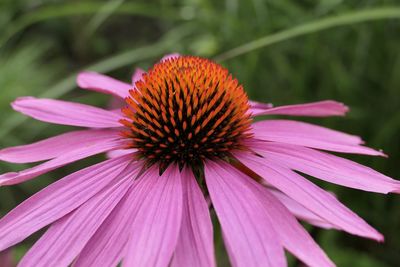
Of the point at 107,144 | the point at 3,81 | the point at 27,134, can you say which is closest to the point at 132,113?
the point at 107,144

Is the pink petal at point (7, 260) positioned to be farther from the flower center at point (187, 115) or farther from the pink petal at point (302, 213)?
the pink petal at point (302, 213)

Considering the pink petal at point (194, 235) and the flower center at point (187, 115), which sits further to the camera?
the flower center at point (187, 115)

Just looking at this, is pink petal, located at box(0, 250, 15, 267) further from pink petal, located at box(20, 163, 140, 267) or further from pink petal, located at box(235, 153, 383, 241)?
pink petal, located at box(235, 153, 383, 241)

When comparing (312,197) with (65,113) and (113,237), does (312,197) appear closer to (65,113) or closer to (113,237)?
(113,237)

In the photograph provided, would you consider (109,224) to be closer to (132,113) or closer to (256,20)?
(132,113)

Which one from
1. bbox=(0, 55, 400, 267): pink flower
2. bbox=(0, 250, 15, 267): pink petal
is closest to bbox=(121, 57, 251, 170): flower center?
bbox=(0, 55, 400, 267): pink flower

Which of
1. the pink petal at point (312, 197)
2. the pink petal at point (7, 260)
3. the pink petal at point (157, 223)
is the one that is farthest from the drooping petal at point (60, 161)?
the pink petal at point (7, 260)
